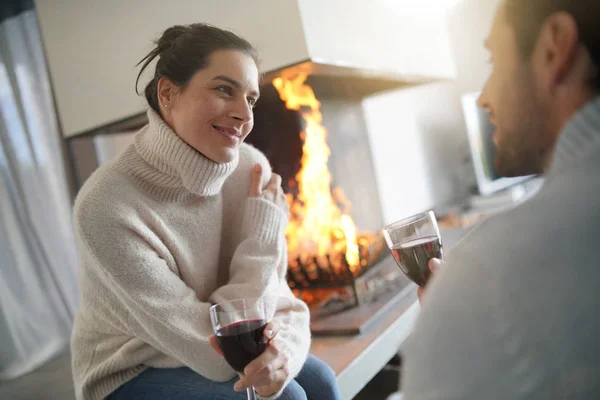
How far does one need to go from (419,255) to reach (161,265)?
1.77ft

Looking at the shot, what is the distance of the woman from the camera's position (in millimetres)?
1079

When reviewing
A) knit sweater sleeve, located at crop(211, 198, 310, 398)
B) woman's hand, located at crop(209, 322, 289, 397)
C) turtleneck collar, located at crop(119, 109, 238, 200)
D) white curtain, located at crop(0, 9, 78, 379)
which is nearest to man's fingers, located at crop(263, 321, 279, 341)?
woman's hand, located at crop(209, 322, 289, 397)

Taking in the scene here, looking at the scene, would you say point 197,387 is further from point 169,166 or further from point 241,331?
point 169,166

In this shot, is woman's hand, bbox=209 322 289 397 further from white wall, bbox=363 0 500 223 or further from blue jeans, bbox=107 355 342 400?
white wall, bbox=363 0 500 223

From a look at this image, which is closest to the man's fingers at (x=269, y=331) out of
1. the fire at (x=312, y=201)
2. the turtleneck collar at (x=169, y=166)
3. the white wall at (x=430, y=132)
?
the turtleneck collar at (x=169, y=166)

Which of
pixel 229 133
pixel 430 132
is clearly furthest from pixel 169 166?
pixel 430 132

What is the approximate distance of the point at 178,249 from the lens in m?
1.18

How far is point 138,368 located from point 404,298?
1130mm

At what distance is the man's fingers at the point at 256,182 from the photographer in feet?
4.23

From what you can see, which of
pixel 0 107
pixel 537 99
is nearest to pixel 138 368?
pixel 537 99

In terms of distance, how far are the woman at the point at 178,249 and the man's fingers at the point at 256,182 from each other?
1cm

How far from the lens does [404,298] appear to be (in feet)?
6.61

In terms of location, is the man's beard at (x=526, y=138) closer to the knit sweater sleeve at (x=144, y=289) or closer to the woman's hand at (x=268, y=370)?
the woman's hand at (x=268, y=370)

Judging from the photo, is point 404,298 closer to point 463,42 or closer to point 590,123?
point 590,123
